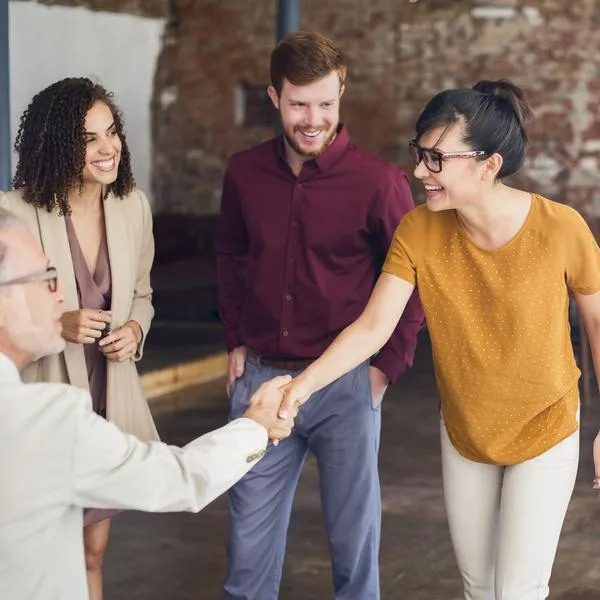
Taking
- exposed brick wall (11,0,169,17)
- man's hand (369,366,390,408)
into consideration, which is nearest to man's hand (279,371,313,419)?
man's hand (369,366,390,408)

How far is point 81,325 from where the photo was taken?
2.78 meters

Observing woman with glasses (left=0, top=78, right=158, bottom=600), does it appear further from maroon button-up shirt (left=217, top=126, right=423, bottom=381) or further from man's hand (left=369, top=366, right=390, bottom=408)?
man's hand (left=369, top=366, right=390, bottom=408)

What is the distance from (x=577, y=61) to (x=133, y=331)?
812cm

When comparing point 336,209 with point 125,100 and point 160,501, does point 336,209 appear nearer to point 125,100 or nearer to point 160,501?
point 160,501

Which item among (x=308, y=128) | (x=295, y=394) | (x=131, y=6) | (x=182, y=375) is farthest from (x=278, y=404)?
(x=131, y=6)

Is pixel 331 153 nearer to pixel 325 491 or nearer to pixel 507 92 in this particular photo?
pixel 507 92

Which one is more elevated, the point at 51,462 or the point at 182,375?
the point at 51,462

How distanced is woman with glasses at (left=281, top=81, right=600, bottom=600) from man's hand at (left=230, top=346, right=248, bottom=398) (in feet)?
1.72

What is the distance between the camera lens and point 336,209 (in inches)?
121

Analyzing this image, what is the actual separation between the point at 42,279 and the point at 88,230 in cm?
98

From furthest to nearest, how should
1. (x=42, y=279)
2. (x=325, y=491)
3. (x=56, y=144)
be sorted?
(x=325, y=491)
(x=56, y=144)
(x=42, y=279)

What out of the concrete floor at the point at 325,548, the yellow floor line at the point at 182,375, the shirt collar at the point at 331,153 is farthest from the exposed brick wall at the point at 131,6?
the shirt collar at the point at 331,153

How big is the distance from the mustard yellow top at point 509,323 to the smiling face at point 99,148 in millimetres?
729

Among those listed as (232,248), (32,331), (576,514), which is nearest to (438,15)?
(576,514)
